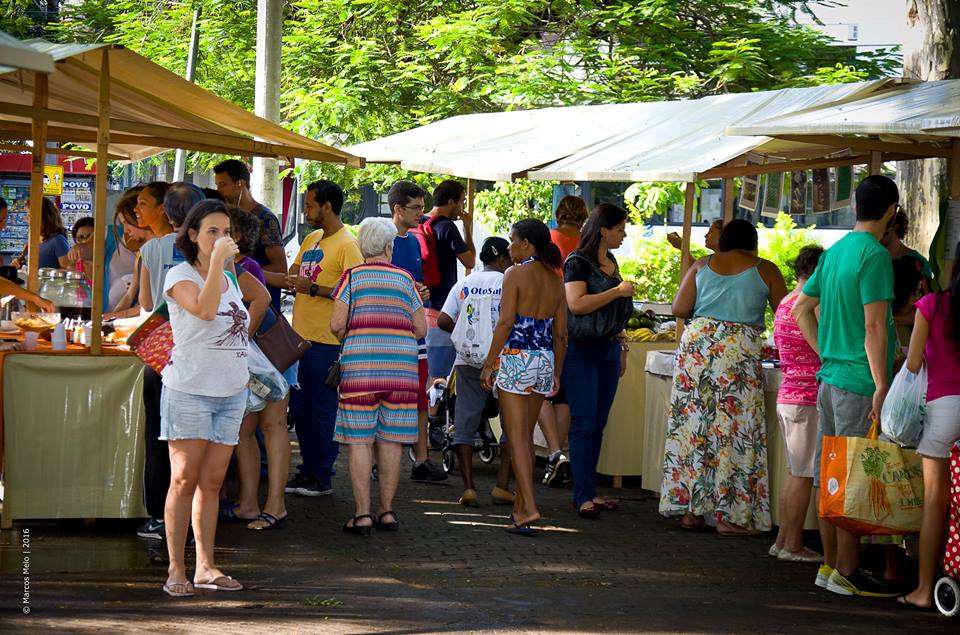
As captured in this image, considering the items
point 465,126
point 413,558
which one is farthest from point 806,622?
point 465,126

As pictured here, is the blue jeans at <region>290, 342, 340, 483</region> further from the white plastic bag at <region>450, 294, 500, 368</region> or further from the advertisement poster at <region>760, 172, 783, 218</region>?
the advertisement poster at <region>760, 172, 783, 218</region>

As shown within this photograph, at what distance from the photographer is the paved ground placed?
20.0 feet

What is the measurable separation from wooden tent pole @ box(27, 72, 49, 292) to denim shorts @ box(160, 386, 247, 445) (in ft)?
8.76

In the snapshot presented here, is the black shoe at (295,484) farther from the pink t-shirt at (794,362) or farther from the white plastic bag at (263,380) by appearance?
the pink t-shirt at (794,362)

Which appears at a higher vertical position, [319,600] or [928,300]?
[928,300]

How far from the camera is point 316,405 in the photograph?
915 cm

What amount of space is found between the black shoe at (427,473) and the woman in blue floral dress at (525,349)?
181cm

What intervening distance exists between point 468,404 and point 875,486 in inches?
128

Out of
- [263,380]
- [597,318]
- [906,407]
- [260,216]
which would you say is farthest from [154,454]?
[906,407]

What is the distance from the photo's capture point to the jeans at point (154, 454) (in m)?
7.35

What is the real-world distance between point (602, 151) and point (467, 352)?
2.45 meters

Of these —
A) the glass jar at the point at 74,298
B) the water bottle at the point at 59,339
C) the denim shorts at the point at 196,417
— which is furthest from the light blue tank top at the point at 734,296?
the glass jar at the point at 74,298

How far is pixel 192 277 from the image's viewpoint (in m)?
6.20

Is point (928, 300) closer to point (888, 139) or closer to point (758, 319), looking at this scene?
point (758, 319)
